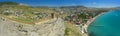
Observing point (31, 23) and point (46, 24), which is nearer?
point (31, 23)

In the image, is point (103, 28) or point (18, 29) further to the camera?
point (103, 28)

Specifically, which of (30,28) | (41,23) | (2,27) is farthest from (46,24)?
(2,27)

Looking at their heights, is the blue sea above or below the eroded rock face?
below

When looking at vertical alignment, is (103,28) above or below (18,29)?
below

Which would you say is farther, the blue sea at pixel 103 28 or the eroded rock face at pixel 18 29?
the blue sea at pixel 103 28

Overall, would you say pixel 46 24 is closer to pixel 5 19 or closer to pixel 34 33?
pixel 34 33

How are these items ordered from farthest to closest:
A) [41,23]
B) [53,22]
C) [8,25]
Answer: [53,22] < [41,23] < [8,25]

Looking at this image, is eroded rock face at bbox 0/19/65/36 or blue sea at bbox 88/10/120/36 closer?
eroded rock face at bbox 0/19/65/36

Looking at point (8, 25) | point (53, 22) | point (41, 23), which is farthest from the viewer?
point (53, 22)

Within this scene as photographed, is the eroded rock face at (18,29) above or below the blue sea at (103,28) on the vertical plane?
above
